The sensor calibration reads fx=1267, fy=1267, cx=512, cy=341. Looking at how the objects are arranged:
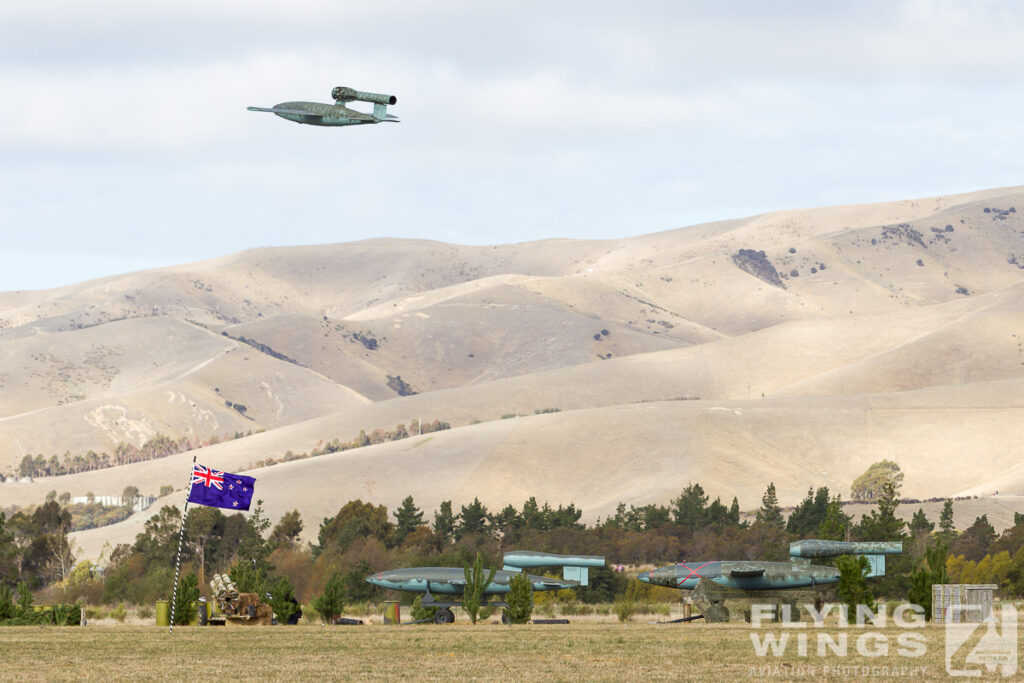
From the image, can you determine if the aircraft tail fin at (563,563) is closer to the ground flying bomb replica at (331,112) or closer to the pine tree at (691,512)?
the ground flying bomb replica at (331,112)

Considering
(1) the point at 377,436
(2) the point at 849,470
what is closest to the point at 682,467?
(2) the point at 849,470

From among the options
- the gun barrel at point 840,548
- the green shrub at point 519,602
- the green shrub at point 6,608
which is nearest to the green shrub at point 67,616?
the green shrub at point 6,608

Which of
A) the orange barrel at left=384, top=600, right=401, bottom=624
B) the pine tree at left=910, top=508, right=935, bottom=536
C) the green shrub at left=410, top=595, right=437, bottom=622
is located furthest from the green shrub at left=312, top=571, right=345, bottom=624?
the pine tree at left=910, top=508, right=935, bottom=536

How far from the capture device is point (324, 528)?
95.9 m

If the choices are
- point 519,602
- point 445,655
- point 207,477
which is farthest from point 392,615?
point 445,655

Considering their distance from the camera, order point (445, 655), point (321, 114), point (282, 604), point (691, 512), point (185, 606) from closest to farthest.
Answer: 1. point (445, 655)
2. point (321, 114)
3. point (185, 606)
4. point (282, 604)
5. point (691, 512)

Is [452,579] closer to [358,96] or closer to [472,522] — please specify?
[358,96]

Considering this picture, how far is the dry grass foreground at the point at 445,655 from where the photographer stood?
84.3ft

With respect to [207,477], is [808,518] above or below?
above

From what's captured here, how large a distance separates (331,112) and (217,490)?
40.2 feet

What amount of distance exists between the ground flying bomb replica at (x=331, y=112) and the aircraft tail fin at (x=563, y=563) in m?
18.5

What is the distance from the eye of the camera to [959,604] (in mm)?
40938

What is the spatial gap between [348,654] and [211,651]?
3.34 metres

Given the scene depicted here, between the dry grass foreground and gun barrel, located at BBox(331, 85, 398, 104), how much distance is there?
567 inches
